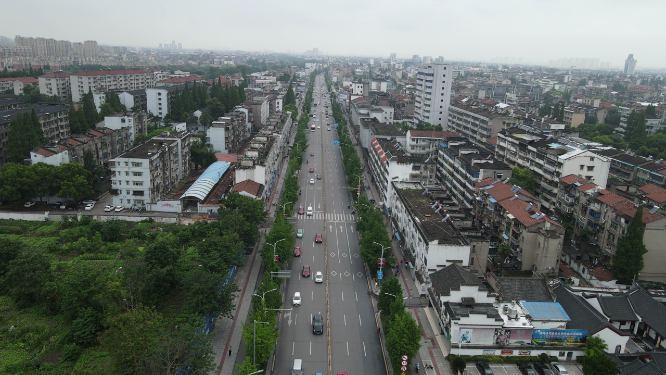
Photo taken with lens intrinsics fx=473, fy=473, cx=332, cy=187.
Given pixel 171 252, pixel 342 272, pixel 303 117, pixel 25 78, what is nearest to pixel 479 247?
pixel 342 272

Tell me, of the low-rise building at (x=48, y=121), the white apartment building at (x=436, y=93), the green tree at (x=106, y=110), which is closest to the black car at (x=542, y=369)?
the low-rise building at (x=48, y=121)

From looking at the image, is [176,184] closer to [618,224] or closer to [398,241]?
[398,241]

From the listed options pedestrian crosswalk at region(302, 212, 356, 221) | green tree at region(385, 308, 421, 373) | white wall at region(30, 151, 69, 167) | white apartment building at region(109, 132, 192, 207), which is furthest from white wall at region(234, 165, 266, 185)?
green tree at region(385, 308, 421, 373)

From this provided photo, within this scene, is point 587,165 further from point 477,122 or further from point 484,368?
point 484,368

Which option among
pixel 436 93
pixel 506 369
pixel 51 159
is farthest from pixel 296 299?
pixel 436 93

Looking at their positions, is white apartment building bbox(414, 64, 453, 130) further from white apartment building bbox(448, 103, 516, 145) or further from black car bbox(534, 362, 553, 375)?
black car bbox(534, 362, 553, 375)

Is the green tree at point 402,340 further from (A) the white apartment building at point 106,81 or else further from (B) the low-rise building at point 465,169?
(A) the white apartment building at point 106,81
